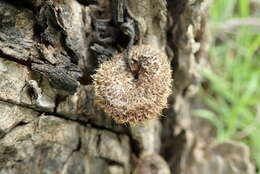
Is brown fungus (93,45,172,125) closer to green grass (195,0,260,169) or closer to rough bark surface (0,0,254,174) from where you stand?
rough bark surface (0,0,254,174)

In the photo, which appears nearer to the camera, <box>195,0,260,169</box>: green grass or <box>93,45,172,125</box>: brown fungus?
<box>93,45,172,125</box>: brown fungus

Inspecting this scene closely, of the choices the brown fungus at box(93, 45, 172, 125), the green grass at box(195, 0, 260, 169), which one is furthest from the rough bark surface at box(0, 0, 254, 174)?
the green grass at box(195, 0, 260, 169)

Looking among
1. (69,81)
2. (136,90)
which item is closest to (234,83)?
(136,90)

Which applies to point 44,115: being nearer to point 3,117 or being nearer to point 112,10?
point 3,117

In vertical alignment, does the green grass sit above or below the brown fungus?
below

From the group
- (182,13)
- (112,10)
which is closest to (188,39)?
(182,13)

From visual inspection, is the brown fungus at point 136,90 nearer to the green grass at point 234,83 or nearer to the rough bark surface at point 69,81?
the rough bark surface at point 69,81
